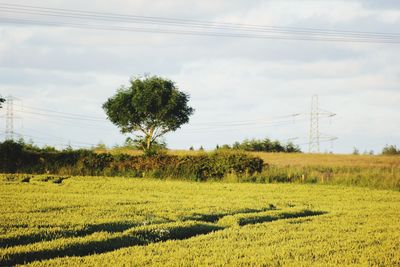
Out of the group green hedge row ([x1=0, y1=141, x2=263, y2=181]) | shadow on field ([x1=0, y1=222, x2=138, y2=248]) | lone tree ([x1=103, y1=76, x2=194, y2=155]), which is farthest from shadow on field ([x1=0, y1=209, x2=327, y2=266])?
lone tree ([x1=103, y1=76, x2=194, y2=155])

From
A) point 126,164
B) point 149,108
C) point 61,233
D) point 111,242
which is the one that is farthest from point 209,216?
point 149,108

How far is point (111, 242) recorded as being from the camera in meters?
11.8

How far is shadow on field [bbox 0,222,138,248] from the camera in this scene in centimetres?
1150

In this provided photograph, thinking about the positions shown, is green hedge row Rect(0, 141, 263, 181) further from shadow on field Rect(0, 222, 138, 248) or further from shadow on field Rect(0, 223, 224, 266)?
shadow on field Rect(0, 222, 138, 248)

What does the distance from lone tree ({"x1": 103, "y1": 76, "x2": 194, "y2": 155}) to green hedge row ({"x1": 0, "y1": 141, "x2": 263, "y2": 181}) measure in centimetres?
2404

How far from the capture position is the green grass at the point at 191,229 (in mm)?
10391

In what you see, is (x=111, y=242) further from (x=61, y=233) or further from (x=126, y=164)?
(x=126, y=164)

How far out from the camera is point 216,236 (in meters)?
13.0

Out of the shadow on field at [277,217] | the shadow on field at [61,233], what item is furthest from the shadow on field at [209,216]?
the shadow on field at [61,233]

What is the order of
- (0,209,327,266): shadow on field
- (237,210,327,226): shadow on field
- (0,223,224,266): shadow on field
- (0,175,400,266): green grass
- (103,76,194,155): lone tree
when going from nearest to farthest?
1. (0,223,224,266): shadow on field
2. (0,175,400,266): green grass
3. (0,209,327,266): shadow on field
4. (237,210,327,226): shadow on field
5. (103,76,194,155): lone tree

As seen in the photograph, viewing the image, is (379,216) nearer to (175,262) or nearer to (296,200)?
(296,200)

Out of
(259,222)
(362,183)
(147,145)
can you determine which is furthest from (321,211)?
(147,145)

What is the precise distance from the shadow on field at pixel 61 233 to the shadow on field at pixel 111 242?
2.67ft

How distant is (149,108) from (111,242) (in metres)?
50.3
